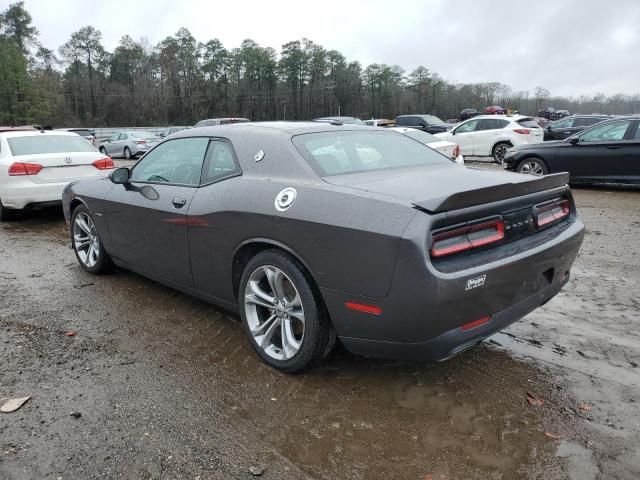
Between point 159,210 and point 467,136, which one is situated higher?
point 467,136

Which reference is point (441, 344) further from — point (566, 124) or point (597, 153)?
point (566, 124)

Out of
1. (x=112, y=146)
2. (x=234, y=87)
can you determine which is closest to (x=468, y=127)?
(x=112, y=146)

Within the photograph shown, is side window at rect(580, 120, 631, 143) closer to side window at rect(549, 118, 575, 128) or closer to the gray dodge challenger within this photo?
the gray dodge challenger

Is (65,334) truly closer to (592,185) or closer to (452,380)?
(452,380)

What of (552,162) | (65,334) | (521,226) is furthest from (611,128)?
(65,334)

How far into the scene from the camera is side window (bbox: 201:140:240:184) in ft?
11.2

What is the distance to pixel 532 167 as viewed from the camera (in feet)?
35.5

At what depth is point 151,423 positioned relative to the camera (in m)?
2.61

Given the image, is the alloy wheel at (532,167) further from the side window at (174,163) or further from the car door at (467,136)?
the side window at (174,163)

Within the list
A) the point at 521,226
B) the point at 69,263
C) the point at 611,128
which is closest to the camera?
the point at 521,226

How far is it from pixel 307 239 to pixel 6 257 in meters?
5.02

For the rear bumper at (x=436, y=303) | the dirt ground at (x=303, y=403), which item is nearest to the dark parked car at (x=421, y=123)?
the dirt ground at (x=303, y=403)

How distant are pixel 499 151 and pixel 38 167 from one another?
1311 centimetres

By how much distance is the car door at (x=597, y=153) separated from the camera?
9.76 m
